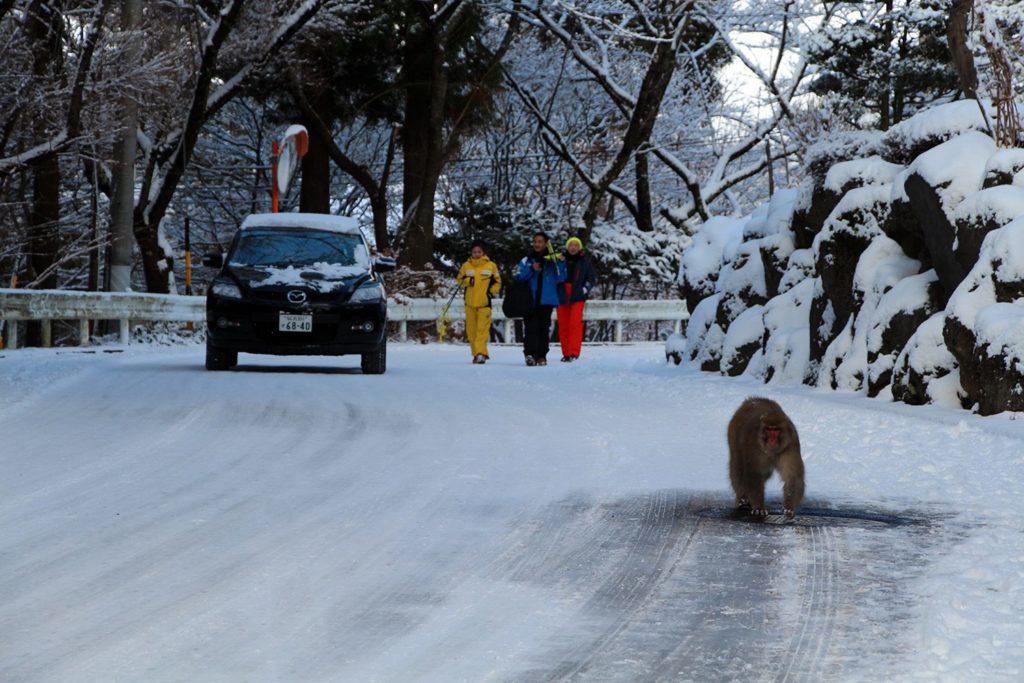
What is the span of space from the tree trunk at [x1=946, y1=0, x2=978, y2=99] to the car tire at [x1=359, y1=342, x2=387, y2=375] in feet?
24.3

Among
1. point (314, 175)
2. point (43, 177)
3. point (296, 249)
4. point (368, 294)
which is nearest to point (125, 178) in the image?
point (43, 177)

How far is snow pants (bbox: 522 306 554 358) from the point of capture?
78.5 feet

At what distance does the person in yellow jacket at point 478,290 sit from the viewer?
24.4 metres

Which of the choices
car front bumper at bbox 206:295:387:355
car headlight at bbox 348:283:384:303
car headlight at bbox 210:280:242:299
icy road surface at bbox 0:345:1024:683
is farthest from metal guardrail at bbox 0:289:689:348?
icy road surface at bbox 0:345:1024:683

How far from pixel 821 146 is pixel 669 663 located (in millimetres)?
16071

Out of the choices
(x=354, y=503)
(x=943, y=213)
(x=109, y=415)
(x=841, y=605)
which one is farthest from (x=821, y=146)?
(x=841, y=605)

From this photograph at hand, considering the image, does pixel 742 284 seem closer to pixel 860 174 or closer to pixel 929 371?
pixel 860 174

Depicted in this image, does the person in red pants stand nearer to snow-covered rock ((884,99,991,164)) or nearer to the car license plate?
the car license plate

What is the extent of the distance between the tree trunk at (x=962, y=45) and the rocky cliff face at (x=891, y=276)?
445 mm

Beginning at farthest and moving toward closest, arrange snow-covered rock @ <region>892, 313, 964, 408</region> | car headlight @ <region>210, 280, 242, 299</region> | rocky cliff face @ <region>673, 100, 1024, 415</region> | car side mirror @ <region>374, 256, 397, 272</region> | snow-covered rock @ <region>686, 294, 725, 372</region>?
1. snow-covered rock @ <region>686, 294, 725, 372</region>
2. car side mirror @ <region>374, 256, 397, 272</region>
3. car headlight @ <region>210, 280, 242, 299</region>
4. snow-covered rock @ <region>892, 313, 964, 408</region>
5. rocky cliff face @ <region>673, 100, 1024, 415</region>

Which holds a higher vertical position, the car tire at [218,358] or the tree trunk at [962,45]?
the tree trunk at [962,45]

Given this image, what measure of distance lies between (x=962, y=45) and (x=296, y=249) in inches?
326

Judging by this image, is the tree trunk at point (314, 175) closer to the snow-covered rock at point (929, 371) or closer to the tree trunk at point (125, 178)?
the tree trunk at point (125, 178)

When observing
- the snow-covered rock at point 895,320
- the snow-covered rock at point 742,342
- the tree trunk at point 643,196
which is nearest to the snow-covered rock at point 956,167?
the snow-covered rock at point 895,320
